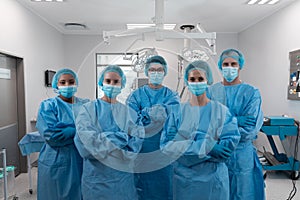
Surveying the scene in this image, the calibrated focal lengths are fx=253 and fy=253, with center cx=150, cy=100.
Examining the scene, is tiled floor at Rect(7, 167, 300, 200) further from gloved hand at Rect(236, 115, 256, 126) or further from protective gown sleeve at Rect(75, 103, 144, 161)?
protective gown sleeve at Rect(75, 103, 144, 161)

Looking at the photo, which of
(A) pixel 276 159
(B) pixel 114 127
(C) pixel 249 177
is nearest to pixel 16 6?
(B) pixel 114 127

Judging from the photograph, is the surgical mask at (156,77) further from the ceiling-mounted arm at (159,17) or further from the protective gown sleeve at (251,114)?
the protective gown sleeve at (251,114)

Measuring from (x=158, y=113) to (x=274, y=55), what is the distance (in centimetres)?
279

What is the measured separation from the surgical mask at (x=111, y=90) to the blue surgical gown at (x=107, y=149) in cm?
7

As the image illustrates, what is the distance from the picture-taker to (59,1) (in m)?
3.11

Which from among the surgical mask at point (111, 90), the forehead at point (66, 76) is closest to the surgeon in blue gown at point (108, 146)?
the surgical mask at point (111, 90)

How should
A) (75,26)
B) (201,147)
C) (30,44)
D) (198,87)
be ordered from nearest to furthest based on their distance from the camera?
(201,147) < (198,87) < (30,44) < (75,26)

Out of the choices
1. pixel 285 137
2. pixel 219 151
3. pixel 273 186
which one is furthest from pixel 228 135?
pixel 285 137

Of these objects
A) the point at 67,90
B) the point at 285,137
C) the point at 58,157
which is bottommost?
the point at 285,137

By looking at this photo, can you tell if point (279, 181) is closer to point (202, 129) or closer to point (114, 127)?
point (202, 129)

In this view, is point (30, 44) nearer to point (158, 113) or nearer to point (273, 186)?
point (158, 113)

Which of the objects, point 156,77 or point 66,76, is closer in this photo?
point 156,77

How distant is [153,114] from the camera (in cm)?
154

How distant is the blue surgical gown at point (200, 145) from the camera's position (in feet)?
4.07
